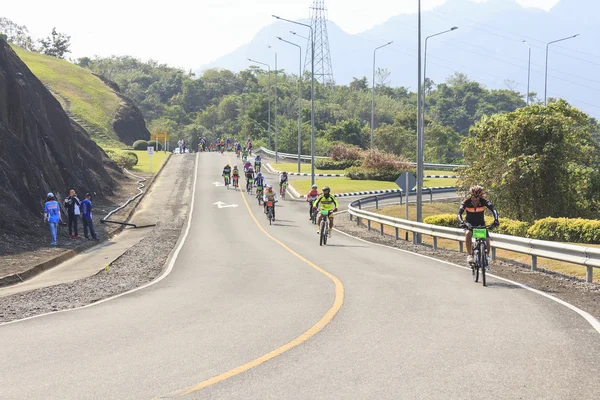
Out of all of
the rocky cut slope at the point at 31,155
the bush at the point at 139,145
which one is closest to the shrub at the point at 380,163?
the rocky cut slope at the point at 31,155

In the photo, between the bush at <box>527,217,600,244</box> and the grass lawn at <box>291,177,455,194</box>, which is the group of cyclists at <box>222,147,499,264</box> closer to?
the bush at <box>527,217,600,244</box>

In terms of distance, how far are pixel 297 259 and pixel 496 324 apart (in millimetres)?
10209

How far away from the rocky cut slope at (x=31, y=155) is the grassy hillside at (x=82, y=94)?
153ft

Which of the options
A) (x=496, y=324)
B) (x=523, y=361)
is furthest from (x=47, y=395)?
(x=496, y=324)

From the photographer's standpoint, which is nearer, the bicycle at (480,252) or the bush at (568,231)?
the bicycle at (480,252)

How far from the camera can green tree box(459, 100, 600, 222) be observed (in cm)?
3291

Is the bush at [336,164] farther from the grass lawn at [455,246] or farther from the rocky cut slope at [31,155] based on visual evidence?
the rocky cut slope at [31,155]

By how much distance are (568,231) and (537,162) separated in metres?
9.06

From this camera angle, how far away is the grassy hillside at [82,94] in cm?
9800

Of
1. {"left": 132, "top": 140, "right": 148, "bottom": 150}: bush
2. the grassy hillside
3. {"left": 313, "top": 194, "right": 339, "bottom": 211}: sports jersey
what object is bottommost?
{"left": 313, "top": 194, "right": 339, "bottom": 211}: sports jersey

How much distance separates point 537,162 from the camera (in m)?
32.5

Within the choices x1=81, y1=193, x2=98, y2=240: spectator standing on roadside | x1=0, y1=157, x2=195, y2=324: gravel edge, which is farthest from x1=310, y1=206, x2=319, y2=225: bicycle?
x1=81, y1=193, x2=98, y2=240: spectator standing on roadside

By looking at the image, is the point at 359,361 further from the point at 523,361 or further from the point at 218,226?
the point at 218,226

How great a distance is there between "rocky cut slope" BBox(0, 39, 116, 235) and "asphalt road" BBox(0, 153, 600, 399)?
556 inches
